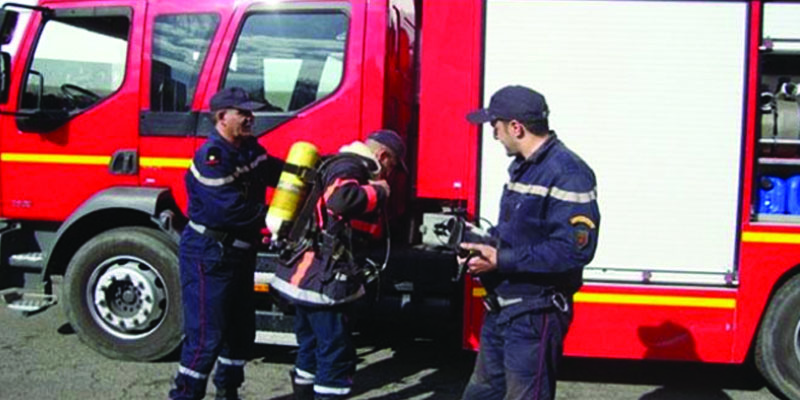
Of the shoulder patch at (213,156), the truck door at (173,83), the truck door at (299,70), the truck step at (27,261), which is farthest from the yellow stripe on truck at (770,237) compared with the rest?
the truck step at (27,261)

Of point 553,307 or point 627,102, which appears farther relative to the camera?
point 627,102

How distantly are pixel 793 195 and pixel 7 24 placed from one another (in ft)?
15.9

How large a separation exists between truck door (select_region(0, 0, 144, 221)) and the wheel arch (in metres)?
0.15

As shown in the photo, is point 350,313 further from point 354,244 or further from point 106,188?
point 106,188

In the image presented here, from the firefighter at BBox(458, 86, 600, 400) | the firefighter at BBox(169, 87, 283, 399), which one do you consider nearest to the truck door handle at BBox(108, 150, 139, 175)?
the firefighter at BBox(169, 87, 283, 399)

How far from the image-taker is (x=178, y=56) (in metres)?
5.39

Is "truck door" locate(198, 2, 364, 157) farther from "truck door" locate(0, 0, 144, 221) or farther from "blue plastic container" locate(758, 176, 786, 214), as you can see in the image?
"blue plastic container" locate(758, 176, 786, 214)

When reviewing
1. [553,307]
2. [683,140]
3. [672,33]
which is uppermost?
[672,33]

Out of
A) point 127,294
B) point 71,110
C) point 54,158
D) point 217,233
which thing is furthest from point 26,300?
point 217,233

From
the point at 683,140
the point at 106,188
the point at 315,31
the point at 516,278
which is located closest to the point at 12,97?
the point at 106,188

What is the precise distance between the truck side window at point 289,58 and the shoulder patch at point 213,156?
104cm

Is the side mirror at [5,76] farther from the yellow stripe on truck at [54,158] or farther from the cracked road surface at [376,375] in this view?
the cracked road surface at [376,375]

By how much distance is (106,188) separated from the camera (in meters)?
5.43

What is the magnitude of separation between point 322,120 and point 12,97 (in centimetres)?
211
